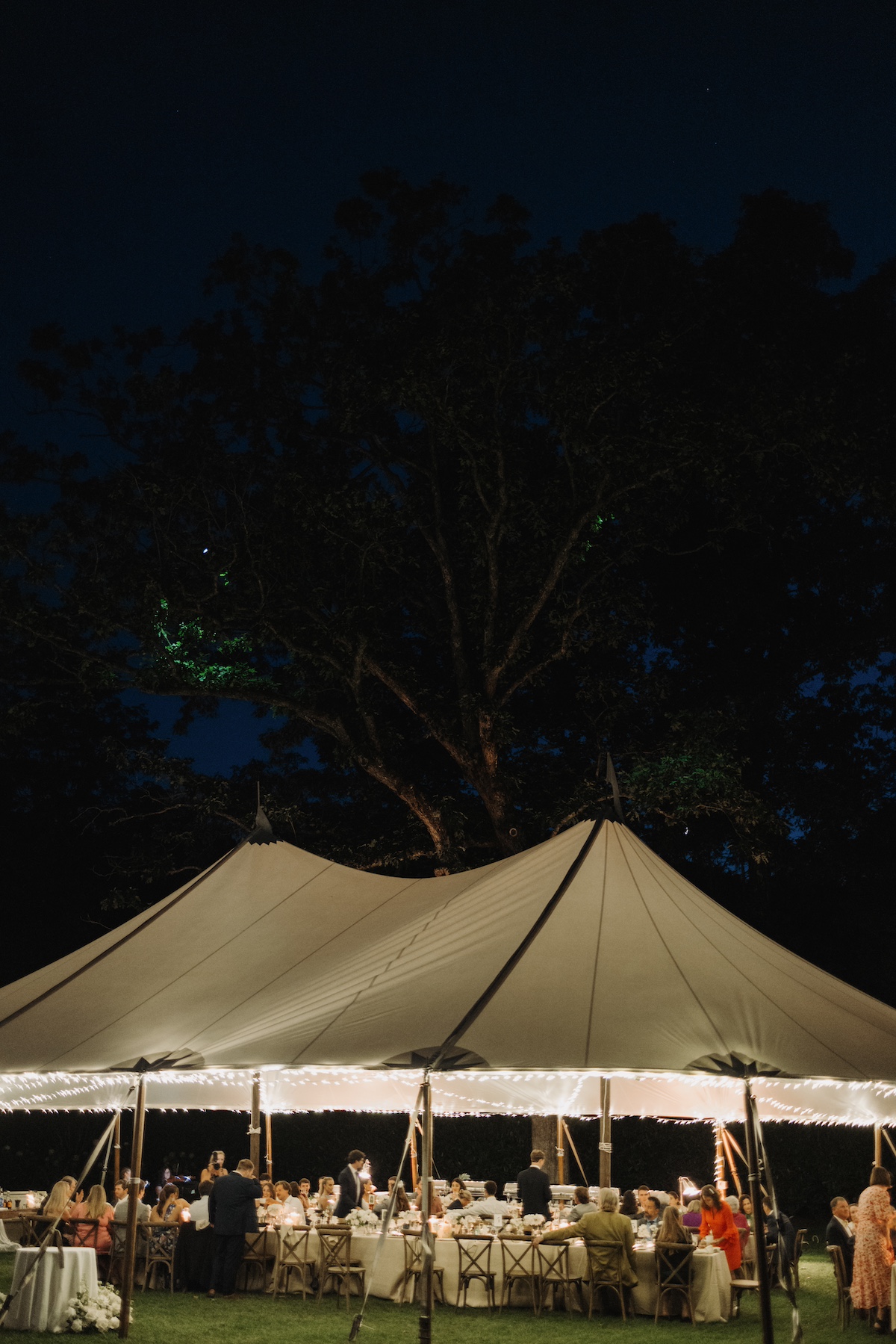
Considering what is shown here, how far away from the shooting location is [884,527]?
70.5 feet

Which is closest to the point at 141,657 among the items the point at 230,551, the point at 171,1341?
the point at 230,551

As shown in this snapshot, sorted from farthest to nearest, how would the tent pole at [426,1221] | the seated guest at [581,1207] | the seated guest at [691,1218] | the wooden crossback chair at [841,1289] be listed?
the seated guest at [691,1218] → the seated guest at [581,1207] → the wooden crossback chair at [841,1289] → the tent pole at [426,1221]

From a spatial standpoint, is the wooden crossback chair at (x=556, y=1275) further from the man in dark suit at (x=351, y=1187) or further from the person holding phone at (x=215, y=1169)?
the person holding phone at (x=215, y=1169)

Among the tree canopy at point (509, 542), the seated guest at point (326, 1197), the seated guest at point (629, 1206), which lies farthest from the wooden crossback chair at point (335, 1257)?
the tree canopy at point (509, 542)

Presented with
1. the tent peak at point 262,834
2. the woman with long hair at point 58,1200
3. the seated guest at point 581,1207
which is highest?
the tent peak at point 262,834

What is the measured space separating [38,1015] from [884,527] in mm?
15454

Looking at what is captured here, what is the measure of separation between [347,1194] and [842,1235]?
157 inches

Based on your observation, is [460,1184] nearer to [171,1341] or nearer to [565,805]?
[565,805]

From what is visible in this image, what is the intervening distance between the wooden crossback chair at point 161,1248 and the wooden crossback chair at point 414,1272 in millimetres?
1937

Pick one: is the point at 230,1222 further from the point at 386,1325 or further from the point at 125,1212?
the point at 386,1325

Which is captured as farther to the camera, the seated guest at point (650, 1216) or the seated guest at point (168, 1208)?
the seated guest at point (168, 1208)

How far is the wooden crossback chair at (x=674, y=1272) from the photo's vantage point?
9898mm

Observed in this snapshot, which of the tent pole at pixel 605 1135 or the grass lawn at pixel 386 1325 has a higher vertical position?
the tent pole at pixel 605 1135

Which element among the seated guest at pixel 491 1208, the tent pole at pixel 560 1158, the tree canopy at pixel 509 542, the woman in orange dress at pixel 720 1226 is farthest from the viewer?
the tree canopy at pixel 509 542
